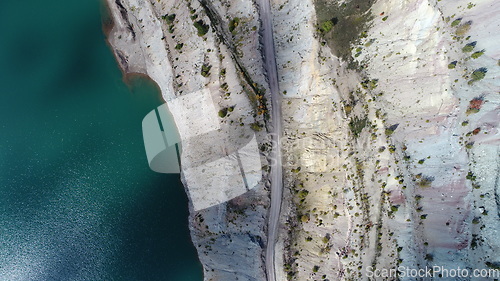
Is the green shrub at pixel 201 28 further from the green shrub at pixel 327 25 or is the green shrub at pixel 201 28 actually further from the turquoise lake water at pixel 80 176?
the green shrub at pixel 327 25

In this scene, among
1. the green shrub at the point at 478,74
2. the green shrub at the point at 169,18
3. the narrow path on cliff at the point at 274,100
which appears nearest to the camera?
the green shrub at the point at 478,74

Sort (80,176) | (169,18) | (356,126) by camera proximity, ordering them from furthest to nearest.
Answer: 1. (80,176)
2. (169,18)
3. (356,126)

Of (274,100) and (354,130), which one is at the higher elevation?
(274,100)

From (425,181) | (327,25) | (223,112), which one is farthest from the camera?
(223,112)

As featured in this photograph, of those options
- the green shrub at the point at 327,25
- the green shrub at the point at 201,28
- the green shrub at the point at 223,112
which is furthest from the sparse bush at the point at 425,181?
the green shrub at the point at 201,28

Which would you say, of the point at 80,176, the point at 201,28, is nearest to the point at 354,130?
the point at 201,28

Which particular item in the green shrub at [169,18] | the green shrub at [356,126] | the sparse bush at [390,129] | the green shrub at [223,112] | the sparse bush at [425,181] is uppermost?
the green shrub at [169,18]

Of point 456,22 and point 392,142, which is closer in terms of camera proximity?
point 456,22

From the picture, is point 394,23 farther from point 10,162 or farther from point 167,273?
point 10,162

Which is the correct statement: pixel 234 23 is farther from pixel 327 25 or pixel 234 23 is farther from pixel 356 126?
pixel 356 126
